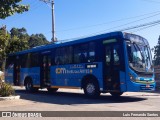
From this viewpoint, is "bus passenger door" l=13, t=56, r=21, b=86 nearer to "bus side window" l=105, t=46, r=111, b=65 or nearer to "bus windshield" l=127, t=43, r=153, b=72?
"bus side window" l=105, t=46, r=111, b=65

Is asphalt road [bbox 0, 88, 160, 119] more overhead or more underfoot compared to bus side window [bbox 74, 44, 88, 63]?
more underfoot

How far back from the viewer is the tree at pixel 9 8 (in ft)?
39.7

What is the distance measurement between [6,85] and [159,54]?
45974 millimetres

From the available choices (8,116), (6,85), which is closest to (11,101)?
(6,85)

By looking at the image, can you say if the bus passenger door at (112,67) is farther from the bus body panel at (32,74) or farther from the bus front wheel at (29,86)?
the bus front wheel at (29,86)

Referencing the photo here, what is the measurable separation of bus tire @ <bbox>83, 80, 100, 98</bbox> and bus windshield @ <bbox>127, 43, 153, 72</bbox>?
240 cm

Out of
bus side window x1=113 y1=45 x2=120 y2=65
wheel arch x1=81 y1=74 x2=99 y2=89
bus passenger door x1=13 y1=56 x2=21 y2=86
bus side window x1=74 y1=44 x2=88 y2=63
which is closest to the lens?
bus side window x1=113 y1=45 x2=120 y2=65

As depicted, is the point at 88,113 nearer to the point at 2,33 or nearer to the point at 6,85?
the point at 6,85

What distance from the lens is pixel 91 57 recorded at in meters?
16.8

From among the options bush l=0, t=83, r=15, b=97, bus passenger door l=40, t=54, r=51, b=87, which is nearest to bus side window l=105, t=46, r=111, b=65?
bush l=0, t=83, r=15, b=97

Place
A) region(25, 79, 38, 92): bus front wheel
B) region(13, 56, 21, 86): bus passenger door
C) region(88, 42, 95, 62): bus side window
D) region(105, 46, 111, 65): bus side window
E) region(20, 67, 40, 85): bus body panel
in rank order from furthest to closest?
region(13, 56, 21, 86): bus passenger door, region(25, 79, 38, 92): bus front wheel, region(20, 67, 40, 85): bus body panel, region(88, 42, 95, 62): bus side window, region(105, 46, 111, 65): bus side window

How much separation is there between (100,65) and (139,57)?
2.02 meters

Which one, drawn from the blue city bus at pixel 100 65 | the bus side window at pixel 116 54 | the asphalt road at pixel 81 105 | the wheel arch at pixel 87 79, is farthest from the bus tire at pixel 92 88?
the bus side window at pixel 116 54

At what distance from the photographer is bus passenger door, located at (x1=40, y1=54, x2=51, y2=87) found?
805 inches
